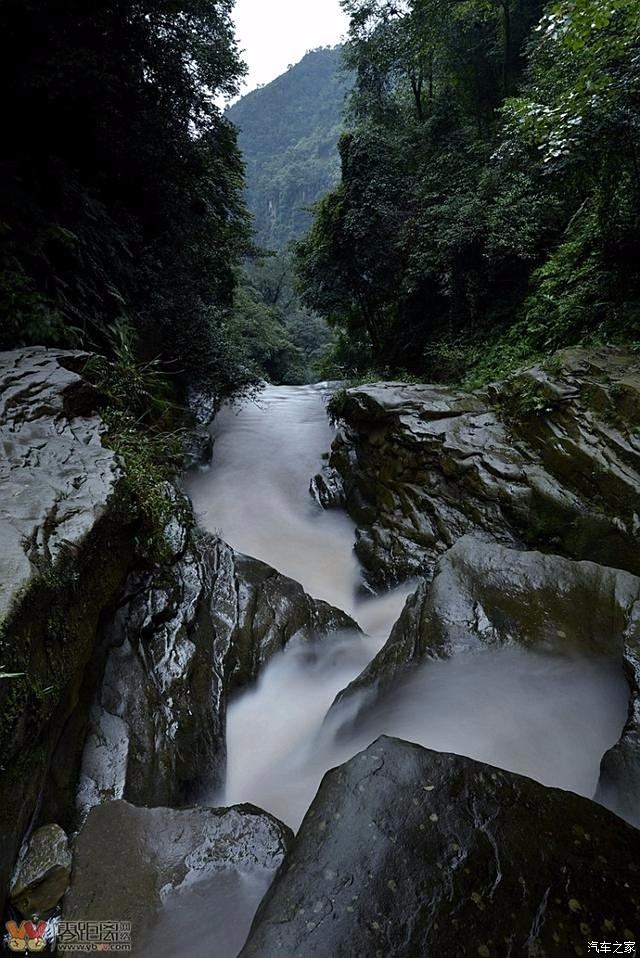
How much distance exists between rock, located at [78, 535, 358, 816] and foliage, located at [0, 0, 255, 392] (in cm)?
356

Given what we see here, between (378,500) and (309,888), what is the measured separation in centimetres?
510

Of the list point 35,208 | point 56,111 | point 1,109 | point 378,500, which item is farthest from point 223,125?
point 378,500

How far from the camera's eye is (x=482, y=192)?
31.8ft

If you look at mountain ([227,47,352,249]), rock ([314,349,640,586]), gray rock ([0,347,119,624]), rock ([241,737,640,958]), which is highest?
mountain ([227,47,352,249])

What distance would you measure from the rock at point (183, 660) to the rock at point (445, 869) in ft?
4.35

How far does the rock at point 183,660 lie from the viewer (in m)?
2.64

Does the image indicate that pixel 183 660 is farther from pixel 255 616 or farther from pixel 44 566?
pixel 44 566

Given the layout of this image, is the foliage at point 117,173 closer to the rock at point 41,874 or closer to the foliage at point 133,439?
the foliage at point 133,439

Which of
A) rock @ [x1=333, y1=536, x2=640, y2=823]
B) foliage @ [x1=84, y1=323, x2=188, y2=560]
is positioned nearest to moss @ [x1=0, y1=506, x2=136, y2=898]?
foliage @ [x1=84, y1=323, x2=188, y2=560]

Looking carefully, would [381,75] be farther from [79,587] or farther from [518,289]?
[79,587]

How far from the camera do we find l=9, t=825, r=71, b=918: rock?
5.58 feet

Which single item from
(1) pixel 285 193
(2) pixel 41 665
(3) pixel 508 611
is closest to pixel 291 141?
(1) pixel 285 193

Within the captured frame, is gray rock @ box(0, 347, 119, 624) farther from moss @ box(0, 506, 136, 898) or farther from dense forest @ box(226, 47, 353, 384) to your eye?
dense forest @ box(226, 47, 353, 384)

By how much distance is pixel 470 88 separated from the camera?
14773mm
